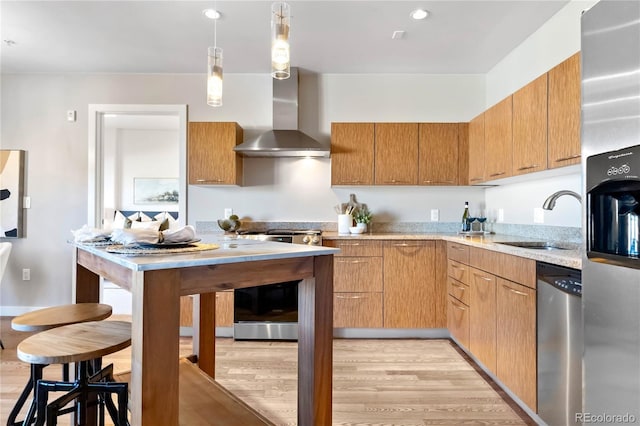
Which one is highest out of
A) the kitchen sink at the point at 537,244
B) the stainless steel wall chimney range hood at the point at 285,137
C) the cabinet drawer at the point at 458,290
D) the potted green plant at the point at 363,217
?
the stainless steel wall chimney range hood at the point at 285,137

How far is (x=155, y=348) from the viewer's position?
1.04 meters

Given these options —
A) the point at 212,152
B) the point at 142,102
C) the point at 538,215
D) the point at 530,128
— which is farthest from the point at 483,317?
the point at 142,102

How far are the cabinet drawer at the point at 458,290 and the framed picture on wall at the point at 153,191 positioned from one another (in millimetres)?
4821

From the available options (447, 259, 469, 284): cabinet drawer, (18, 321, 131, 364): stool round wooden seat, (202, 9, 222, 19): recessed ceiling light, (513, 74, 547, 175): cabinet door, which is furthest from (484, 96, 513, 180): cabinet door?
(18, 321, 131, 364): stool round wooden seat

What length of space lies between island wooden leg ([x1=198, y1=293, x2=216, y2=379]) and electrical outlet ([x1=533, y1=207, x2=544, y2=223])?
249 cm

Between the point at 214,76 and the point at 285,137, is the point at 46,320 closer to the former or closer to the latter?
the point at 214,76

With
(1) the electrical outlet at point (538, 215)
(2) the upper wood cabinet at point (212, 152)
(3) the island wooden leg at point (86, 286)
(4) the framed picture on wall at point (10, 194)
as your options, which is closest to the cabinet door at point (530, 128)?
(1) the electrical outlet at point (538, 215)

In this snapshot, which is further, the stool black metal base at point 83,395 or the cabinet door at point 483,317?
the cabinet door at point 483,317

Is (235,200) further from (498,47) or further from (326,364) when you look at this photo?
(498,47)

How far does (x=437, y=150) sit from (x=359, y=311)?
1734mm

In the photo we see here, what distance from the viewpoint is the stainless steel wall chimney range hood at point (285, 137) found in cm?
328

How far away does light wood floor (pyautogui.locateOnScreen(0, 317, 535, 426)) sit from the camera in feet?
6.41

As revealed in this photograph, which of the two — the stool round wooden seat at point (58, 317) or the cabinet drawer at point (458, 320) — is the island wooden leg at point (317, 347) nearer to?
the stool round wooden seat at point (58, 317)

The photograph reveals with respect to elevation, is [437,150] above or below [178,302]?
above
